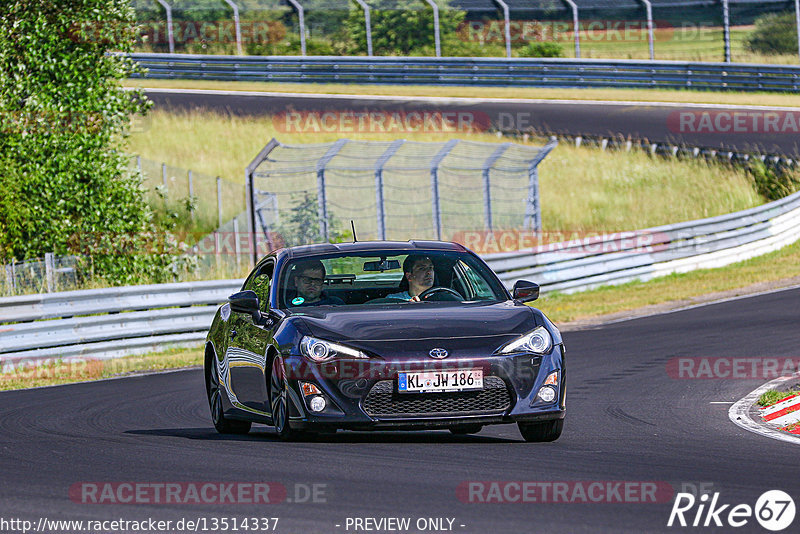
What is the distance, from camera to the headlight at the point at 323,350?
28.2 feet

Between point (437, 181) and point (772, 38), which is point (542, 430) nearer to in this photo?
point (437, 181)

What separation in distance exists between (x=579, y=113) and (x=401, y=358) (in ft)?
108

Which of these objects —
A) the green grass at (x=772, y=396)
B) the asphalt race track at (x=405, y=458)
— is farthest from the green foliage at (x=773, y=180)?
the green grass at (x=772, y=396)

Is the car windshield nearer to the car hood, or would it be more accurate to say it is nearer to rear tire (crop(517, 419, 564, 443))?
the car hood

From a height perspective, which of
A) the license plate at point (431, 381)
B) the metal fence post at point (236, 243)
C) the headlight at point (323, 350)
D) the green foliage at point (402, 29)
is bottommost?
the metal fence post at point (236, 243)

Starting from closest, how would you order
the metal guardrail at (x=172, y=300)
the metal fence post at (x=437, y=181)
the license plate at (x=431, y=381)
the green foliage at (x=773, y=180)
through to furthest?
1. the license plate at (x=431, y=381)
2. the metal guardrail at (x=172, y=300)
3. the metal fence post at (x=437, y=181)
4. the green foliage at (x=773, y=180)

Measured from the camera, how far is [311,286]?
9781mm

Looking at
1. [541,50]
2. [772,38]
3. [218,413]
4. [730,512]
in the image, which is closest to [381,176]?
[218,413]

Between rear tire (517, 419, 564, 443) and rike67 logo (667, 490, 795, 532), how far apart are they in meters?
2.32

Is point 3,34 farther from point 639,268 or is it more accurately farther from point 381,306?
point 381,306

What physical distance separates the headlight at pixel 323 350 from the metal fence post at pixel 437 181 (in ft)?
53.7

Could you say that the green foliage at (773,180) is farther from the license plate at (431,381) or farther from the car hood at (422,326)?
the license plate at (431,381)

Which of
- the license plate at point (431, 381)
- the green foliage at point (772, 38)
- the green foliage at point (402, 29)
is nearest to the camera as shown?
the license plate at point (431, 381)

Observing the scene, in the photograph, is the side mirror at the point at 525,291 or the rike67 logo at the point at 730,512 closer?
the rike67 logo at the point at 730,512
